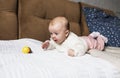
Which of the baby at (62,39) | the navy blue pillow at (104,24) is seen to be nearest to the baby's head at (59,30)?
the baby at (62,39)

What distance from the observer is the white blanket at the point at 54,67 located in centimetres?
110

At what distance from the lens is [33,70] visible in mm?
1113

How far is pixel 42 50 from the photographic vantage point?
63.2 inches

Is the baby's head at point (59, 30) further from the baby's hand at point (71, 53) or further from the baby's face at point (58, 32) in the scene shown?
the baby's hand at point (71, 53)

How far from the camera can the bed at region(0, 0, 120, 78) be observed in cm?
115

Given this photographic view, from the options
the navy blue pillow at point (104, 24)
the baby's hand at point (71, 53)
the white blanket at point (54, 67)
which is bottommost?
the white blanket at point (54, 67)

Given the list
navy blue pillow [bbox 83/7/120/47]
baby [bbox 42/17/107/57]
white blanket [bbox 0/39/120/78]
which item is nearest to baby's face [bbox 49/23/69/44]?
baby [bbox 42/17/107/57]

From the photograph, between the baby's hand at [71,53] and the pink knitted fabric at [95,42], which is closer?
the baby's hand at [71,53]

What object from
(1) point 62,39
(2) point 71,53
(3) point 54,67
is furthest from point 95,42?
(3) point 54,67

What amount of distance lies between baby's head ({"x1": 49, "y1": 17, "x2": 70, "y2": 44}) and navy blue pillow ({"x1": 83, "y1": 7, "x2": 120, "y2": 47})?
0.59 metres

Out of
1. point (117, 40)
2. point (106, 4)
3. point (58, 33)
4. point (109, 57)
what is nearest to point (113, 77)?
point (109, 57)

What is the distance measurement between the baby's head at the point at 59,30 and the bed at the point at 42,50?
91 millimetres

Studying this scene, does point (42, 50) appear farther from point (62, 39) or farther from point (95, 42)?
point (95, 42)

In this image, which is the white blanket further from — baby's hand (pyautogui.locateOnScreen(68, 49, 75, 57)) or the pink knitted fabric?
the pink knitted fabric
